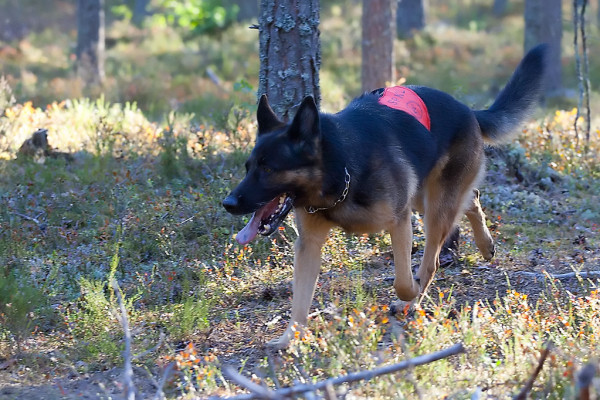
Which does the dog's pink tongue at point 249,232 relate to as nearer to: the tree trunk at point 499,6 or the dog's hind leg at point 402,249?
the dog's hind leg at point 402,249

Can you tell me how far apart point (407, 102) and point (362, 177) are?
1.02 metres

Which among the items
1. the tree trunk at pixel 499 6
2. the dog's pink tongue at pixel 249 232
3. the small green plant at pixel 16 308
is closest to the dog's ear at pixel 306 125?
the dog's pink tongue at pixel 249 232

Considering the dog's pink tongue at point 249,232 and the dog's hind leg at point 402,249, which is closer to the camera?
the dog's pink tongue at point 249,232

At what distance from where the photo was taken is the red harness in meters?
5.14

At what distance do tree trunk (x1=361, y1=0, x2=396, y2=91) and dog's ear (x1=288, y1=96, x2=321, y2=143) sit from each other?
8207 mm

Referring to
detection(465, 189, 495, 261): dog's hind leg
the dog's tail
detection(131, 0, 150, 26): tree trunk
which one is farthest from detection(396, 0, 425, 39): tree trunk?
detection(465, 189, 495, 261): dog's hind leg

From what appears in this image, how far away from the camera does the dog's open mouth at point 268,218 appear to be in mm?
4398

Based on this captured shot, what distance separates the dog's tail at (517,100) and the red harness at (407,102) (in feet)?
2.70

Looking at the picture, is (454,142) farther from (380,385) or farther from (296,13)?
(380,385)

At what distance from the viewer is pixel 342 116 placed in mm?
4789

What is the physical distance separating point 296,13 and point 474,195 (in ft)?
7.54

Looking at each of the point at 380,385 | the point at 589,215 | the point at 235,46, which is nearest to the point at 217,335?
the point at 380,385

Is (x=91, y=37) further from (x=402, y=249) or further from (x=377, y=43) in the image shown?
(x=402, y=249)

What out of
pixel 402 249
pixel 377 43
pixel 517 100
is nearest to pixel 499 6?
pixel 377 43
